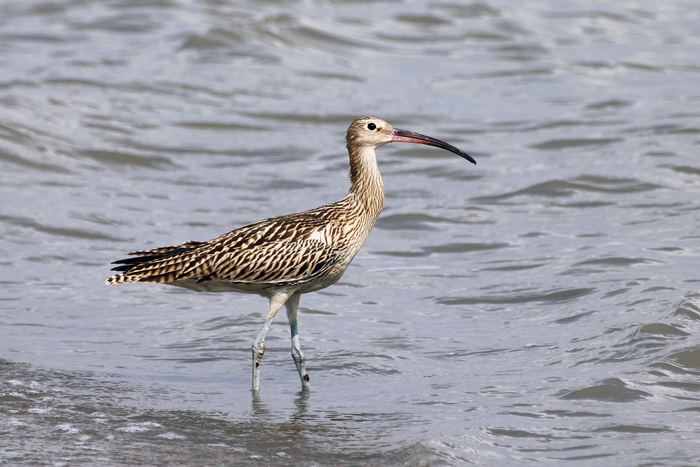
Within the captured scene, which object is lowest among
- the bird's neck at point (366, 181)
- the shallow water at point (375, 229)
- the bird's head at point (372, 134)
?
the shallow water at point (375, 229)

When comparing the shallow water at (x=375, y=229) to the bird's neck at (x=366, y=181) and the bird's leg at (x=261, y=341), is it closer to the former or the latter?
the bird's leg at (x=261, y=341)

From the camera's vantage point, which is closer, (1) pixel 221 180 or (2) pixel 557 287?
(2) pixel 557 287

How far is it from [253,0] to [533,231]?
1601 centimetres

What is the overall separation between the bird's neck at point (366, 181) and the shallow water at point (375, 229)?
54.7 inches

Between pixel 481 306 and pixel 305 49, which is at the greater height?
pixel 305 49

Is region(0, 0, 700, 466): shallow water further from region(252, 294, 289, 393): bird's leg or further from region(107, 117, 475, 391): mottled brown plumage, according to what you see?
region(107, 117, 475, 391): mottled brown plumage

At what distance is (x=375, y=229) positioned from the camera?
13.8 m

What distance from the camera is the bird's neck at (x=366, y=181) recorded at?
892cm

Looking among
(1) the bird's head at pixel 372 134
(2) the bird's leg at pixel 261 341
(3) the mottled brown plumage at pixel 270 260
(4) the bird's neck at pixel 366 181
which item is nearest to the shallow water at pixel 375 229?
(2) the bird's leg at pixel 261 341

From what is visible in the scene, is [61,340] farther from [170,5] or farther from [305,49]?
[170,5]

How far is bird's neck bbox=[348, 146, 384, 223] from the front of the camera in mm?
8922

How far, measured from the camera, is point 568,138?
17297 mm

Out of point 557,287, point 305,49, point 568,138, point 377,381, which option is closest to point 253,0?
point 305,49

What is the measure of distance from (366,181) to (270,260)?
4.09 feet
